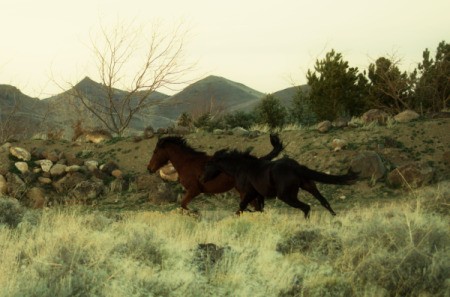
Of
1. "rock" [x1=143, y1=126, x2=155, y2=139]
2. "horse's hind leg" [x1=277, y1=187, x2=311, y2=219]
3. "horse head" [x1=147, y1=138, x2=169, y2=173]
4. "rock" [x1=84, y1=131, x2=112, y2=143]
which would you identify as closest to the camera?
"horse's hind leg" [x1=277, y1=187, x2=311, y2=219]

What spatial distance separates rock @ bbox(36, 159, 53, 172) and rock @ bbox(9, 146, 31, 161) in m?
0.67

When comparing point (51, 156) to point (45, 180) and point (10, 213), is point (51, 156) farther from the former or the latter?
point (10, 213)

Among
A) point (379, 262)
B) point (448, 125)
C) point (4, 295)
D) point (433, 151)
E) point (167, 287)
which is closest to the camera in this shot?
point (4, 295)

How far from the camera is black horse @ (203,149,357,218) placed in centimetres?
1117

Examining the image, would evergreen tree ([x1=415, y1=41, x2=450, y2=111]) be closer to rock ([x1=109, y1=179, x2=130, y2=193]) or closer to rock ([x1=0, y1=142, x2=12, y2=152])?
rock ([x1=109, y1=179, x2=130, y2=193])

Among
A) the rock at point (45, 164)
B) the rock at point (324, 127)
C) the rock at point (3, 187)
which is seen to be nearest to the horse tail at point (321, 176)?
the rock at point (324, 127)

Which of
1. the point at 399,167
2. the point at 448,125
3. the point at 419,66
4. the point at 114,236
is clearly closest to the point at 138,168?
the point at 399,167

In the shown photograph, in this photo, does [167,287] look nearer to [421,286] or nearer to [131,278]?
[131,278]

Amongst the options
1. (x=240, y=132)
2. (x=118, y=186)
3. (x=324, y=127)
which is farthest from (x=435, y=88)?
(x=118, y=186)

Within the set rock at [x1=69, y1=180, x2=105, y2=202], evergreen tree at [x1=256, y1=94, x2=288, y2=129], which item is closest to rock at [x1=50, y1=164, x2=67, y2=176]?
rock at [x1=69, y1=180, x2=105, y2=202]

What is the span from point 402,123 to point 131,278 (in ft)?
56.5

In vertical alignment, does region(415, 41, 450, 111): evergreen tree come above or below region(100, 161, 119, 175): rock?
above

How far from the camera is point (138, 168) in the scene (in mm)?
21438

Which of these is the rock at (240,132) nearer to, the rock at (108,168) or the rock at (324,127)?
the rock at (324,127)
